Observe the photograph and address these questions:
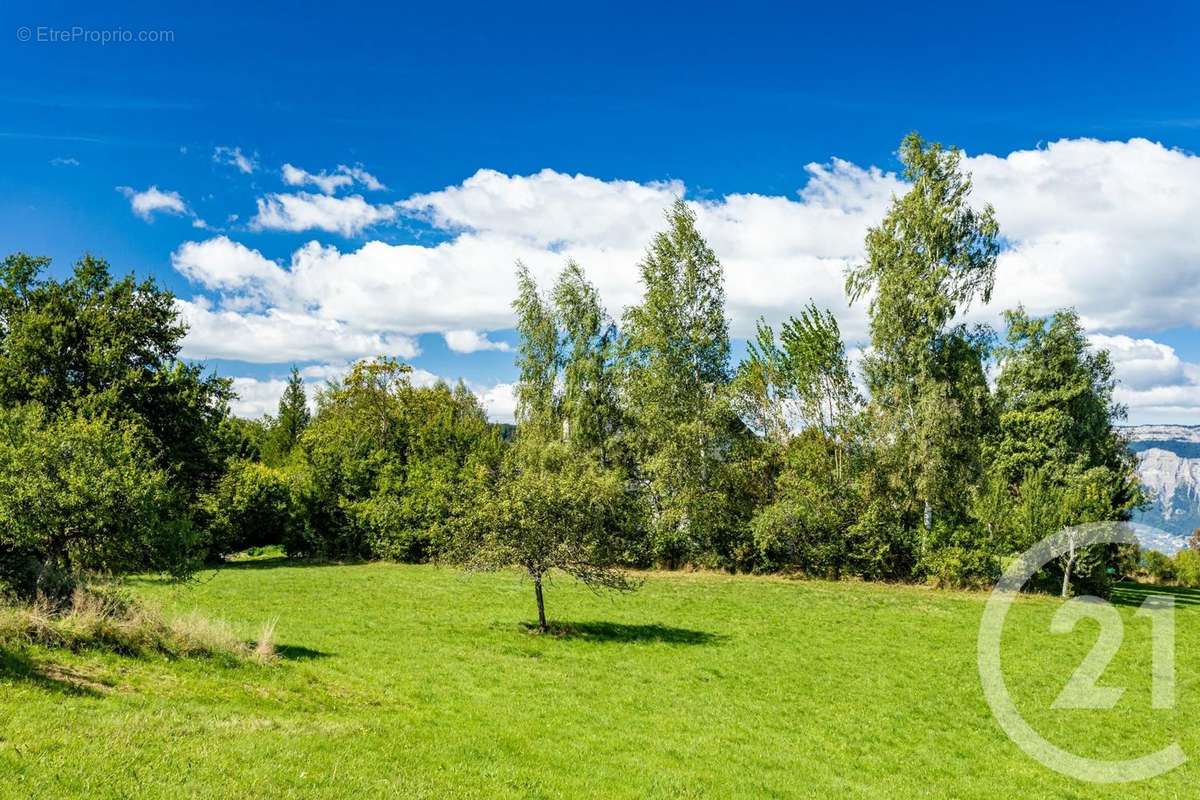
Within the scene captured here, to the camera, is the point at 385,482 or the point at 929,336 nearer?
the point at 929,336

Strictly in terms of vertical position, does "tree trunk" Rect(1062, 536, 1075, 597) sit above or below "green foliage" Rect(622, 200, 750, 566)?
below

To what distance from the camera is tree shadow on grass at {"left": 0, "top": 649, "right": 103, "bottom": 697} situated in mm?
12969

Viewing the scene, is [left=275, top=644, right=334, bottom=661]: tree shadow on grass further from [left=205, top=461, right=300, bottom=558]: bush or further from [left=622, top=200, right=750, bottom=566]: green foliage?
[left=205, top=461, right=300, bottom=558]: bush

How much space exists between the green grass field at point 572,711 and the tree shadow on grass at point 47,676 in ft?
0.23

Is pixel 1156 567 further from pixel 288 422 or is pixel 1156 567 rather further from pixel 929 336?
pixel 288 422

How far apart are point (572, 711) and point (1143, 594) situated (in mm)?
40843

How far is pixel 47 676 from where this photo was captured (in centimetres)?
1350

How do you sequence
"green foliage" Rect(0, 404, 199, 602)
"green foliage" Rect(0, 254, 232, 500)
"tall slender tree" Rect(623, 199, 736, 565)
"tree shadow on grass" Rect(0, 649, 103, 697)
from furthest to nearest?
"tall slender tree" Rect(623, 199, 736, 565) < "green foliage" Rect(0, 254, 232, 500) < "green foliage" Rect(0, 404, 199, 602) < "tree shadow on grass" Rect(0, 649, 103, 697)

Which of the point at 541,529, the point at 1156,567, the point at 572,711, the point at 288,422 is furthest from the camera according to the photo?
the point at 288,422

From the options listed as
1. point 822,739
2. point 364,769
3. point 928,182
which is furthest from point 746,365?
point 364,769

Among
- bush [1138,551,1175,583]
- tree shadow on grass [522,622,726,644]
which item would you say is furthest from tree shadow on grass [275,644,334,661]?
bush [1138,551,1175,583]

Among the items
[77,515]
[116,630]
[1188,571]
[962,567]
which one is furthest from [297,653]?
[1188,571]

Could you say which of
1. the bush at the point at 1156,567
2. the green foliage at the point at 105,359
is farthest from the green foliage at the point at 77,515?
the bush at the point at 1156,567

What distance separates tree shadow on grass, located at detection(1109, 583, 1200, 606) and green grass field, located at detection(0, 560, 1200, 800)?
363 inches
